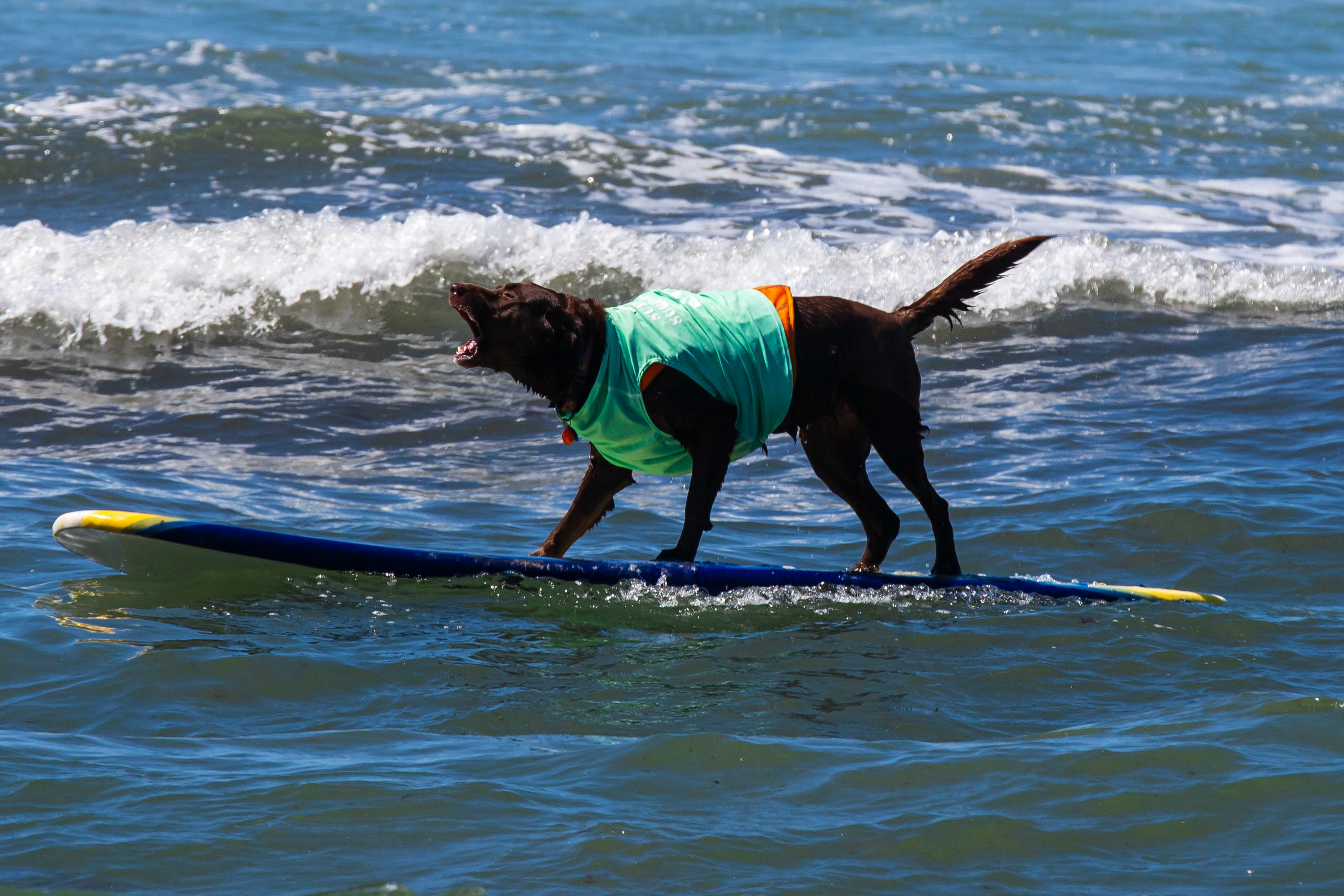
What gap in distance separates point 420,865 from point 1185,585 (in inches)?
146

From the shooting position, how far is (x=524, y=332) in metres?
5.08

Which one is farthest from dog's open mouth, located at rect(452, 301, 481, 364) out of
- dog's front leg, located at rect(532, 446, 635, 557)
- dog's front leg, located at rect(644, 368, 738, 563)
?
dog's front leg, located at rect(532, 446, 635, 557)

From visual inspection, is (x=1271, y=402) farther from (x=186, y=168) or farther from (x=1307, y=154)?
(x=186, y=168)

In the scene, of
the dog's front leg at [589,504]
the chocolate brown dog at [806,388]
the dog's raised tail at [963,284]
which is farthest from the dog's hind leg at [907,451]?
the dog's front leg at [589,504]

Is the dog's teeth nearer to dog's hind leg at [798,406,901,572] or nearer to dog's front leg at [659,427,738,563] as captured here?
dog's front leg at [659,427,738,563]

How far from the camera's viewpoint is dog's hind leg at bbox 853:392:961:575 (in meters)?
5.51

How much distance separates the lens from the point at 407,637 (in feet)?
15.9

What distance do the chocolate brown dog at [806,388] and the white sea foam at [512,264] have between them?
516 centimetres

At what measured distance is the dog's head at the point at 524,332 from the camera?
5020 mm

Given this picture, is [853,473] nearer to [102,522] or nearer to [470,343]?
[470,343]

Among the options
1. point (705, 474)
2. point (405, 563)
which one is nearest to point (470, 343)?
point (405, 563)

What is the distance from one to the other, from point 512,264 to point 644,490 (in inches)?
166

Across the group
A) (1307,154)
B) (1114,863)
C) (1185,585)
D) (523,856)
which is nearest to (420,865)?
(523,856)

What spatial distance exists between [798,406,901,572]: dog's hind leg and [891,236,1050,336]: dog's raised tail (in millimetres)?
466
